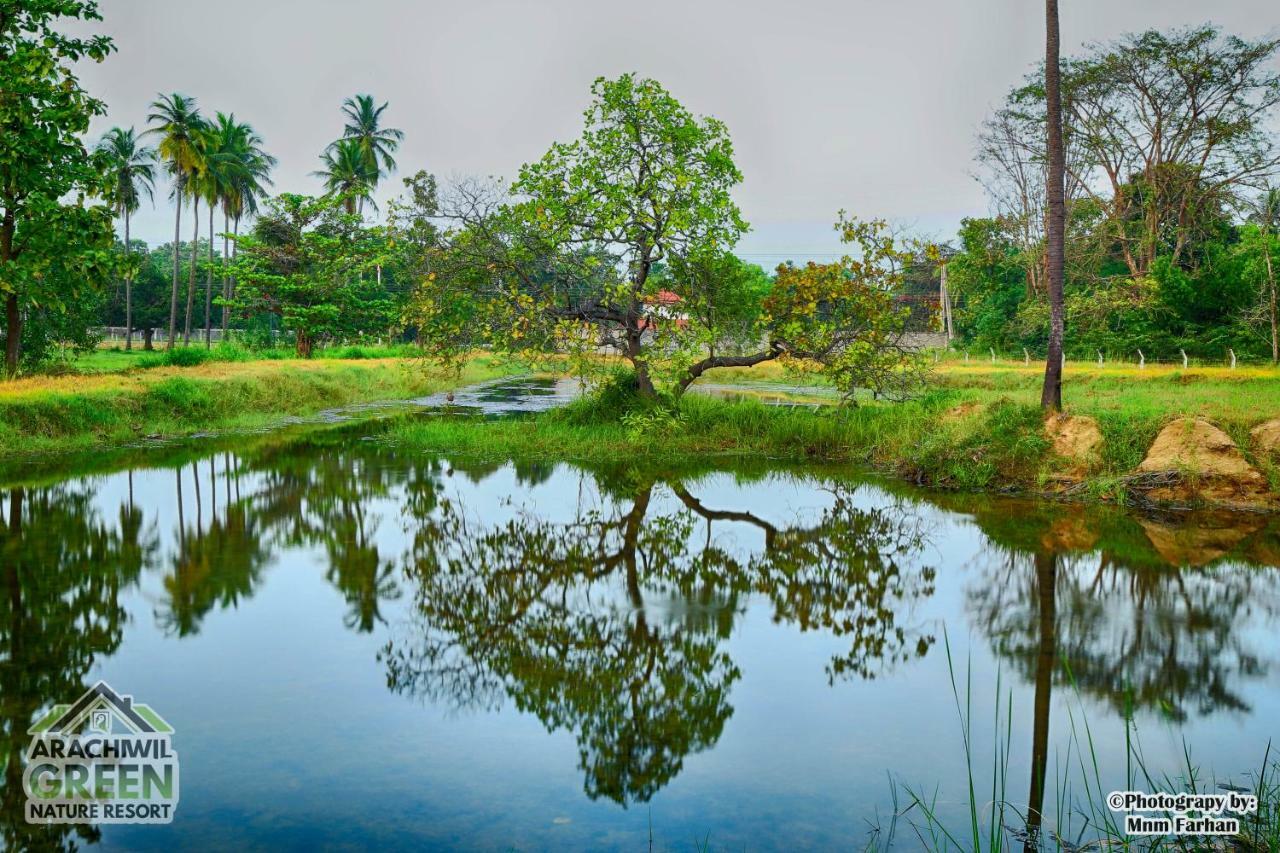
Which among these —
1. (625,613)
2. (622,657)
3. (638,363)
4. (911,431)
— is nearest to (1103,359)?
(911,431)

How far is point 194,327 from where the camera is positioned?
6306 cm

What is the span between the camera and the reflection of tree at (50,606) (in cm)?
459

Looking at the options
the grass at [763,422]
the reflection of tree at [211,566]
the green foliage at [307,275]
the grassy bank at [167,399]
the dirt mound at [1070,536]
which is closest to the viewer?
the reflection of tree at [211,566]

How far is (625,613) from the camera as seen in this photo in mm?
7523

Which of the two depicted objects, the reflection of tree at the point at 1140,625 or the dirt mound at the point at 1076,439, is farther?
the dirt mound at the point at 1076,439

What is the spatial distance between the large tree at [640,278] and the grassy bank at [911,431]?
0.84 meters

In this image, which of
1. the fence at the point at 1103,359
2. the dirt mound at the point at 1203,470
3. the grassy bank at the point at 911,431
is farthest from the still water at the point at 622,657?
the fence at the point at 1103,359

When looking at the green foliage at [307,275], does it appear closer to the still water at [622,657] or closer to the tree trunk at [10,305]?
the tree trunk at [10,305]

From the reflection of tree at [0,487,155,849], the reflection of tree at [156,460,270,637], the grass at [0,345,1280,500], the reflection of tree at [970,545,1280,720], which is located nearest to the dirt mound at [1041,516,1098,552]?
the reflection of tree at [970,545,1280,720]

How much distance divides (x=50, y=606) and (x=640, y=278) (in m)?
11.2

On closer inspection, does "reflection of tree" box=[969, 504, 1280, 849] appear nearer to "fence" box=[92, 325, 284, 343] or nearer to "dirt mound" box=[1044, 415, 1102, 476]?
"dirt mound" box=[1044, 415, 1102, 476]

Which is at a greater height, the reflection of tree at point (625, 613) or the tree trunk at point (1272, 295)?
the tree trunk at point (1272, 295)

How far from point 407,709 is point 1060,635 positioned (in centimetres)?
459

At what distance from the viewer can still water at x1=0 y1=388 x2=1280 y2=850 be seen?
4539mm
